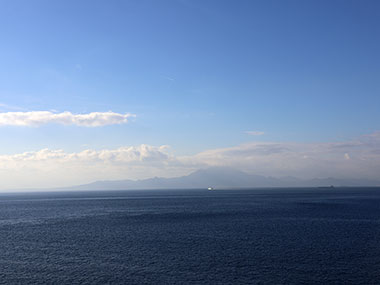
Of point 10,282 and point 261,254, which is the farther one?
point 261,254

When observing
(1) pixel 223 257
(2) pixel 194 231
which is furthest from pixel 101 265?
(2) pixel 194 231

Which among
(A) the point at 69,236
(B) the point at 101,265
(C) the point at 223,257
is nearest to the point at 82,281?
(B) the point at 101,265

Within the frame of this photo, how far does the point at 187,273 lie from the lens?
5644 centimetres

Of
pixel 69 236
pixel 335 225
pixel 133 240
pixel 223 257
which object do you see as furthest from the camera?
pixel 335 225

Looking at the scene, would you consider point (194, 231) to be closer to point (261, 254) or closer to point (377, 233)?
point (261, 254)

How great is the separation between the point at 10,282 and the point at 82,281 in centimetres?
1192

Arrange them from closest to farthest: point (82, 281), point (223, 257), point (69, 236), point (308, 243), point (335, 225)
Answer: point (82, 281) < point (223, 257) < point (308, 243) < point (69, 236) < point (335, 225)

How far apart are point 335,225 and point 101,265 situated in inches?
3280

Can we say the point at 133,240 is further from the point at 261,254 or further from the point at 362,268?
the point at 362,268

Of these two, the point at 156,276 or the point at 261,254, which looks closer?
the point at 156,276

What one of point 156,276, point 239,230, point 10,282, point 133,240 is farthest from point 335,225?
point 10,282

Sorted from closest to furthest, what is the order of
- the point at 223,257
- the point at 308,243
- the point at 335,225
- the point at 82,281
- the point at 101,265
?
the point at 82,281 → the point at 101,265 → the point at 223,257 → the point at 308,243 → the point at 335,225

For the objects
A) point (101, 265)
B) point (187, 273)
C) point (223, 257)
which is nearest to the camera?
point (187, 273)

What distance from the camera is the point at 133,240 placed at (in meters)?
87.9
